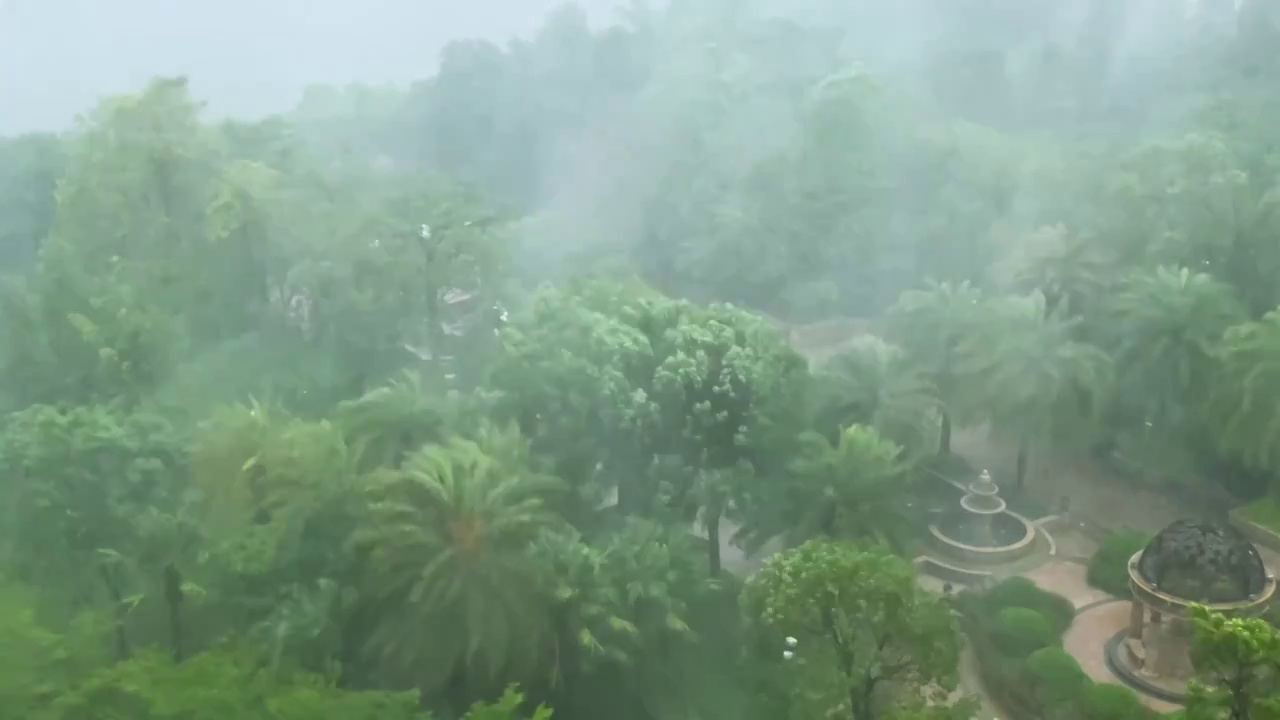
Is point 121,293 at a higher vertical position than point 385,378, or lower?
higher

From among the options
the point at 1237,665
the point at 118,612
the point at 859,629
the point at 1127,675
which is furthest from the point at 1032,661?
the point at 118,612

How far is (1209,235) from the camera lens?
64.7ft

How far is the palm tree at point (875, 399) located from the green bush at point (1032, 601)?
2.20 meters

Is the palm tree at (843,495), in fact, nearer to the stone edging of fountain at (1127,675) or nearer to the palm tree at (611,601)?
the palm tree at (611,601)

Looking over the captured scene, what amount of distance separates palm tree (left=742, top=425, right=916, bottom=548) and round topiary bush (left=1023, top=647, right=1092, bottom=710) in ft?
6.92

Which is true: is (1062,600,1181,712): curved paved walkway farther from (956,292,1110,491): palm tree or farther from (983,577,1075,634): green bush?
(956,292,1110,491): palm tree

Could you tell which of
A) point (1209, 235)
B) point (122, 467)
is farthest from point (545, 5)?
point (122, 467)

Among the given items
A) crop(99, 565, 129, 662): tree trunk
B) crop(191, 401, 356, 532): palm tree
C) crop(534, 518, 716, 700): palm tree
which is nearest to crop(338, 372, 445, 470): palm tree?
crop(191, 401, 356, 532): palm tree

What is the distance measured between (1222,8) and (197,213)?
3163 cm

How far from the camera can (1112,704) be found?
511 inches

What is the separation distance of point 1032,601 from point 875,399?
3.49m

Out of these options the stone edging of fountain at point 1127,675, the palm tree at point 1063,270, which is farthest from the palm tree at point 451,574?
the palm tree at point 1063,270

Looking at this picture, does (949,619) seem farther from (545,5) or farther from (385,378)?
(545,5)

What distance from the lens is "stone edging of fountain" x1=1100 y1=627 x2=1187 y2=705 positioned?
45.0 ft
